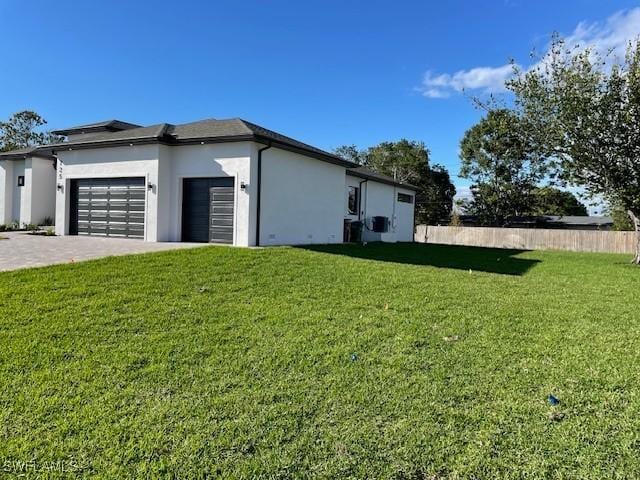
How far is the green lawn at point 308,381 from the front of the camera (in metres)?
2.45

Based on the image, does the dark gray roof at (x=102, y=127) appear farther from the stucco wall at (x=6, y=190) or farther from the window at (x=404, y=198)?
the window at (x=404, y=198)

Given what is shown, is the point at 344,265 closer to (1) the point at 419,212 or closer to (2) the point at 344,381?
(2) the point at 344,381

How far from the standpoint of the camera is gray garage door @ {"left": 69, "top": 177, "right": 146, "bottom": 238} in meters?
13.3

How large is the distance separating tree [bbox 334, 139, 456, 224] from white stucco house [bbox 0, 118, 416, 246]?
2437 centimetres

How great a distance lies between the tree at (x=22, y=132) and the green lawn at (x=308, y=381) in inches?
1612

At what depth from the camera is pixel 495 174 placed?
3406 centimetres

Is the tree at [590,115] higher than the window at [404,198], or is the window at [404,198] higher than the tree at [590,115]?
the tree at [590,115]

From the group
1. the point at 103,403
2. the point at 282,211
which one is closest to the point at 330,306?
the point at 103,403

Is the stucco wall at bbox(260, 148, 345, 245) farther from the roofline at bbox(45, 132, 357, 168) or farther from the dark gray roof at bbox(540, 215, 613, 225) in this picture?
the dark gray roof at bbox(540, 215, 613, 225)

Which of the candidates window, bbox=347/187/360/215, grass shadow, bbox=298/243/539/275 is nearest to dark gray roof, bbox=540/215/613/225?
window, bbox=347/187/360/215

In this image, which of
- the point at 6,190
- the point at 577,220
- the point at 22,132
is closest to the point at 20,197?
the point at 6,190

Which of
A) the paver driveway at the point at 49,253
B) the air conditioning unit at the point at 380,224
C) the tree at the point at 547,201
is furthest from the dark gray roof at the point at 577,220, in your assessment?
the paver driveway at the point at 49,253

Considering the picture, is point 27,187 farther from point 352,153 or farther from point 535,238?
point 352,153

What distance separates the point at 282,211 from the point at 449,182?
104ft
